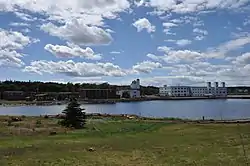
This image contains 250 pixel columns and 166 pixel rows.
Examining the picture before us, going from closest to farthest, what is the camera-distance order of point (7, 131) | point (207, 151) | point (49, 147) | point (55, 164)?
point (55, 164)
point (207, 151)
point (49, 147)
point (7, 131)

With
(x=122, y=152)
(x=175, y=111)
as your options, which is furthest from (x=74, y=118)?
(x=175, y=111)

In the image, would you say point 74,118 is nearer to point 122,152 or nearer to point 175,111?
point 122,152

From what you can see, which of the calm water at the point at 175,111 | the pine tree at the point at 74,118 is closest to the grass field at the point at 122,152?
the pine tree at the point at 74,118

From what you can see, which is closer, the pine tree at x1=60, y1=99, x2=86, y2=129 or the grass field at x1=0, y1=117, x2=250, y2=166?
the grass field at x1=0, y1=117, x2=250, y2=166

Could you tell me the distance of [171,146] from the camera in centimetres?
2619

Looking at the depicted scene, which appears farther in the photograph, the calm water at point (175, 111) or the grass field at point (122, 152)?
the calm water at point (175, 111)

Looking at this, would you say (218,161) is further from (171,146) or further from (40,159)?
(40,159)

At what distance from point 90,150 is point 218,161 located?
8138 mm

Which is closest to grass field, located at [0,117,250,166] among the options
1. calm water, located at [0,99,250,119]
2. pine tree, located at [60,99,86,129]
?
pine tree, located at [60,99,86,129]

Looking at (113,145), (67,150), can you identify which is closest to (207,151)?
(113,145)

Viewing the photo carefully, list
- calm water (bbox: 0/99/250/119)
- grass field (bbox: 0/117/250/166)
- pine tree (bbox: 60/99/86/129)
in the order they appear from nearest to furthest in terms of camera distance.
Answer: grass field (bbox: 0/117/250/166) → pine tree (bbox: 60/99/86/129) → calm water (bbox: 0/99/250/119)

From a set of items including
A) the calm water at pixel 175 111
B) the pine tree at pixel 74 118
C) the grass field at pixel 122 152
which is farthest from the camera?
the calm water at pixel 175 111

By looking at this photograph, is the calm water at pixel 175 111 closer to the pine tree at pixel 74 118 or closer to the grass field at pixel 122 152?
the pine tree at pixel 74 118

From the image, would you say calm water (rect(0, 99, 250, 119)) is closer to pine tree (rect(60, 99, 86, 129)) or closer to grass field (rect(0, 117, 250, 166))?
pine tree (rect(60, 99, 86, 129))
